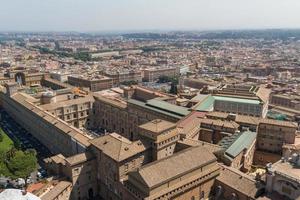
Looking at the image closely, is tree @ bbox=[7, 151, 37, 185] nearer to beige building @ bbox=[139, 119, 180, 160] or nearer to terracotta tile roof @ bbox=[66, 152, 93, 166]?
terracotta tile roof @ bbox=[66, 152, 93, 166]

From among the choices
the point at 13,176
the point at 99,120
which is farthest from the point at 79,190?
the point at 99,120

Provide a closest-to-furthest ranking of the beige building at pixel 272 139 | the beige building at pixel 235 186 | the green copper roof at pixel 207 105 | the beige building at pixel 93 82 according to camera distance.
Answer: the beige building at pixel 235 186 → the beige building at pixel 272 139 → the green copper roof at pixel 207 105 → the beige building at pixel 93 82

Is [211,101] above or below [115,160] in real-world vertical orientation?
above

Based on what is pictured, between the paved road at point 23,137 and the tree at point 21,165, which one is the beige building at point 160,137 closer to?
the tree at point 21,165

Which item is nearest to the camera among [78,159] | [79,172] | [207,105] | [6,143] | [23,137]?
[78,159]

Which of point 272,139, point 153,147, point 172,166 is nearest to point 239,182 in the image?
point 172,166

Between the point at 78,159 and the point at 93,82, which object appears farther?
the point at 93,82

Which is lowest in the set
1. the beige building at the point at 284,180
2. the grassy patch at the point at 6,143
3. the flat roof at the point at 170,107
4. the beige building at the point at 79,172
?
the grassy patch at the point at 6,143

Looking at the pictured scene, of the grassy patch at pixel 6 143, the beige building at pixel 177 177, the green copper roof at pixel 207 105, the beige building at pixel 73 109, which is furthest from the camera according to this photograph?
the beige building at pixel 73 109

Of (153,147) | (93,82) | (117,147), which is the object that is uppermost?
(117,147)

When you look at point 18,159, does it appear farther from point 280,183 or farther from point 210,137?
point 280,183

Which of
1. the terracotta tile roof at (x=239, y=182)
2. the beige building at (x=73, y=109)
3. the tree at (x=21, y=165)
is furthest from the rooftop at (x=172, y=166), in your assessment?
the beige building at (x=73, y=109)

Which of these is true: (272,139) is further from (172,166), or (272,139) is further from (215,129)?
(172,166)
